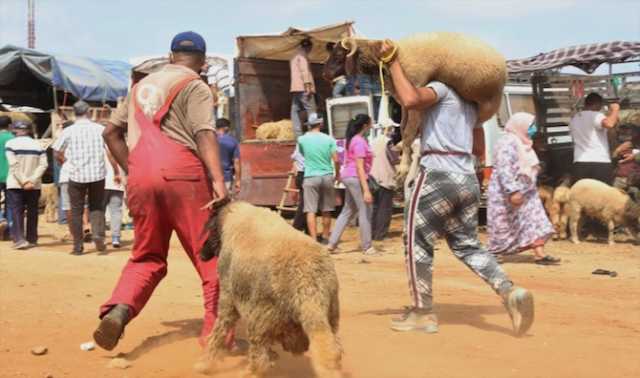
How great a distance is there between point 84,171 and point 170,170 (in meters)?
6.44

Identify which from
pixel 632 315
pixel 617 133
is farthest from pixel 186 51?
pixel 617 133

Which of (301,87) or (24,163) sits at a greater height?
(301,87)

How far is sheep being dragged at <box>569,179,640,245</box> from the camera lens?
12.3 metres

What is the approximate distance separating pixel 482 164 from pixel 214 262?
9577 mm

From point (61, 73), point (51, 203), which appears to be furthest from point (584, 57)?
point (61, 73)

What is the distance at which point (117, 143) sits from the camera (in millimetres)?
5359

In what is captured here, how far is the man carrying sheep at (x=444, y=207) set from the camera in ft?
18.2

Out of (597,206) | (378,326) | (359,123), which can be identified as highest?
(359,123)

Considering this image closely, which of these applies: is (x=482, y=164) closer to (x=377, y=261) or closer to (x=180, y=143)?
(x=377, y=261)

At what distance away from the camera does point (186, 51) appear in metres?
5.16

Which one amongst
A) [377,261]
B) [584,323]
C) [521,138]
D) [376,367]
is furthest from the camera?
[377,261]

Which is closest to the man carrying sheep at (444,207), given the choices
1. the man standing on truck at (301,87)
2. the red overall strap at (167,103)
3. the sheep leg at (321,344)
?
the red overall strap at (167,103)

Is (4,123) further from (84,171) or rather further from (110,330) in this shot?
(110,330)

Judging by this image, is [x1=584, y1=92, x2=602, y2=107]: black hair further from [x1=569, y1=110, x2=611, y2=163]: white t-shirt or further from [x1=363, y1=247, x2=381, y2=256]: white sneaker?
[x1=363, y1=247, x2=381, y2=256]: white sneaker
